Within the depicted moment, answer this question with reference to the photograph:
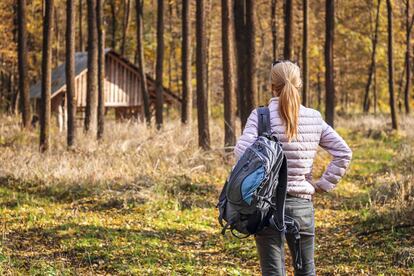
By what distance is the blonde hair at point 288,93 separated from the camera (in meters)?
4.23

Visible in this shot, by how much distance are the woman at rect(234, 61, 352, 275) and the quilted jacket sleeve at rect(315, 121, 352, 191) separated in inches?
0.4

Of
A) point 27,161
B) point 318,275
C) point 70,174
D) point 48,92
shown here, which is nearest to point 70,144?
point 48,92

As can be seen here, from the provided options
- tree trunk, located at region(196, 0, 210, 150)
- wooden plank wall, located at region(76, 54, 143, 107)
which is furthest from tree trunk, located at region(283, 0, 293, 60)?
wooden plank wall, located at region(76, 54, 143, 107)

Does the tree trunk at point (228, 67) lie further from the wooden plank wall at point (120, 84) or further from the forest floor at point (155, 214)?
the wooden plank wall at point (120, 84)

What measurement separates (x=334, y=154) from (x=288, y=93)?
70cm

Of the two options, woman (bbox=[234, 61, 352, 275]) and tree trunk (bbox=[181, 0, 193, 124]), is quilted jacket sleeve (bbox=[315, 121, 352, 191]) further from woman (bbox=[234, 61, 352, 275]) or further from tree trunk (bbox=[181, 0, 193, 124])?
tree trunk (bbox=[181, 0, 193, 124])

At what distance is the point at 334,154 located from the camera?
460 cm

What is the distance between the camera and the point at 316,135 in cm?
439

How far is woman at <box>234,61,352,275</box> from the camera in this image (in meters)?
4.21

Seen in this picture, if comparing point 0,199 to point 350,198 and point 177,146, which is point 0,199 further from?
point 350,198

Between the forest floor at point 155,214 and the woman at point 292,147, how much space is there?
9.78ft

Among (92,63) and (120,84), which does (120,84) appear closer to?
(120,84)

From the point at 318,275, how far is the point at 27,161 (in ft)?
28.0

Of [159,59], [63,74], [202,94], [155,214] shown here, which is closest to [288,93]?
[155,214]
